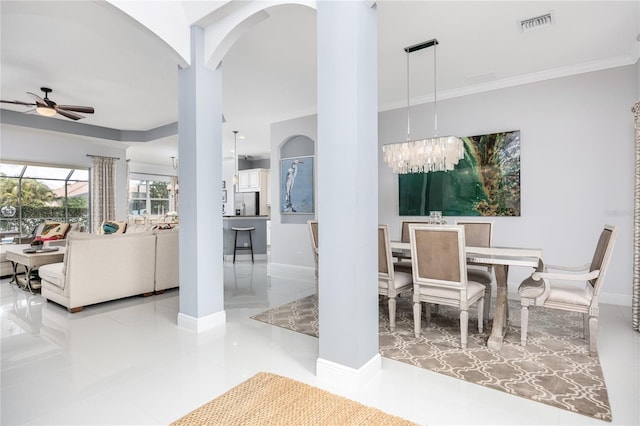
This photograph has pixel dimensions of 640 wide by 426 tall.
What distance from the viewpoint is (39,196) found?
7656 mm

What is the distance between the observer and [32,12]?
2.98m

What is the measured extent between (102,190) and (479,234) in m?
8.30

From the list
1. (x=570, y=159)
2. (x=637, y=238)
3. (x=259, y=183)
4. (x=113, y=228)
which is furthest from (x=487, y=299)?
(x=259, y=183)

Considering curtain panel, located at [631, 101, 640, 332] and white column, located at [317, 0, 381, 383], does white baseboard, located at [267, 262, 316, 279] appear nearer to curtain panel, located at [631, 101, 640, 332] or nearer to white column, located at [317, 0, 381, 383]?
white column, located at [317, 0, 381, 383]

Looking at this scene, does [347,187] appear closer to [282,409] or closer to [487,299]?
[282,409]

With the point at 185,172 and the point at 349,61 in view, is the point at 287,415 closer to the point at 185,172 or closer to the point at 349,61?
the point at 349,61

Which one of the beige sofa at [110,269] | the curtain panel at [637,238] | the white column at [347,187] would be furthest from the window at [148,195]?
the curtain panel at [637,238]

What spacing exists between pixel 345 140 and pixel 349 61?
49 centimetres

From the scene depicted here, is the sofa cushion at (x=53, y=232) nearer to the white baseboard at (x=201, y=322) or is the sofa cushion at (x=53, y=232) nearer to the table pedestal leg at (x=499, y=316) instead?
the white baseboard at (x=201, y=322)

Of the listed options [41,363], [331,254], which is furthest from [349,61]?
[41,363]

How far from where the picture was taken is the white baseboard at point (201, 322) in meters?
3.05

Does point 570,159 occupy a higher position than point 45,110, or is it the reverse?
point 45,110

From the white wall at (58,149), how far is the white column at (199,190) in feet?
17.4

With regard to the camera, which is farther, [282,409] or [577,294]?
[577,294]
